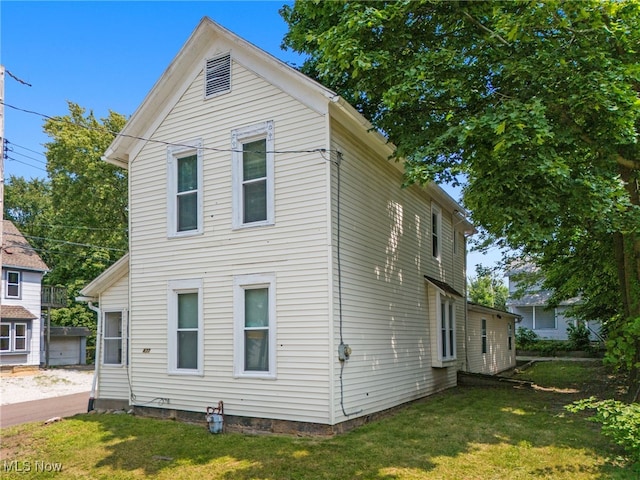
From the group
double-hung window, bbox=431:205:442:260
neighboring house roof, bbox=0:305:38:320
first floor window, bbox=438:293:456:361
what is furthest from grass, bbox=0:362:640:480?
neighboring house roof, bbox=0:305:38:320

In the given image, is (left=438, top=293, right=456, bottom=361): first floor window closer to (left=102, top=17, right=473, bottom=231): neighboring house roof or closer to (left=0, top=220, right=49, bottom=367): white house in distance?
(left=102, top=17, right=473, bottom=231): neighboring house roof

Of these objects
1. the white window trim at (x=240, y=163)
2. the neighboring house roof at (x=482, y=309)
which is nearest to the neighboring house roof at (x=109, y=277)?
the white window trim at (x=240, y=163)

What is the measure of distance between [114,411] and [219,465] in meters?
5.57

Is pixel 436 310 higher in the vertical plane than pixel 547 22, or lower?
lower

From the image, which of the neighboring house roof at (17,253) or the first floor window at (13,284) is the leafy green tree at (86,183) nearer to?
the neighboring house roof at (17,253)

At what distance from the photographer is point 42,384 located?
22031 millimetres

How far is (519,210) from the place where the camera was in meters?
8.95

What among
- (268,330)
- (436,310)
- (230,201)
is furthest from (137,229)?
(436,310)

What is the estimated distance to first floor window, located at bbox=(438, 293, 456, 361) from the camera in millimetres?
14023

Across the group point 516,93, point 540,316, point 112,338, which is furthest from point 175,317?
point 540,316

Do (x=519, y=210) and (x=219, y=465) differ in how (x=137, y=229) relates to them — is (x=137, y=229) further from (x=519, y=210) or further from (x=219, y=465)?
(x=519, y=210)

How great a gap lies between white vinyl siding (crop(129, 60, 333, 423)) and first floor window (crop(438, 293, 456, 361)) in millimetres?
6012

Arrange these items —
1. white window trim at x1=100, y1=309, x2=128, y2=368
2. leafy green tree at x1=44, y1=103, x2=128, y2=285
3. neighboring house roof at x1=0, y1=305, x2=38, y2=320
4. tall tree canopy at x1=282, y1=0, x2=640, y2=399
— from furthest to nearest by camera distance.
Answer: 1. leafy green tree at x1=44, y1=103, x2=128, y2=285
2. neighboring house roof at x1=0, y1=305, x2=38, y2=320
3. white window trim at x1=100, y1=309, x2=128, y2=368
4. tall tree canopy at x1=282, y1=0, x2=640, y2=399

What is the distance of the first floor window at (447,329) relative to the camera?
14.0 meters
